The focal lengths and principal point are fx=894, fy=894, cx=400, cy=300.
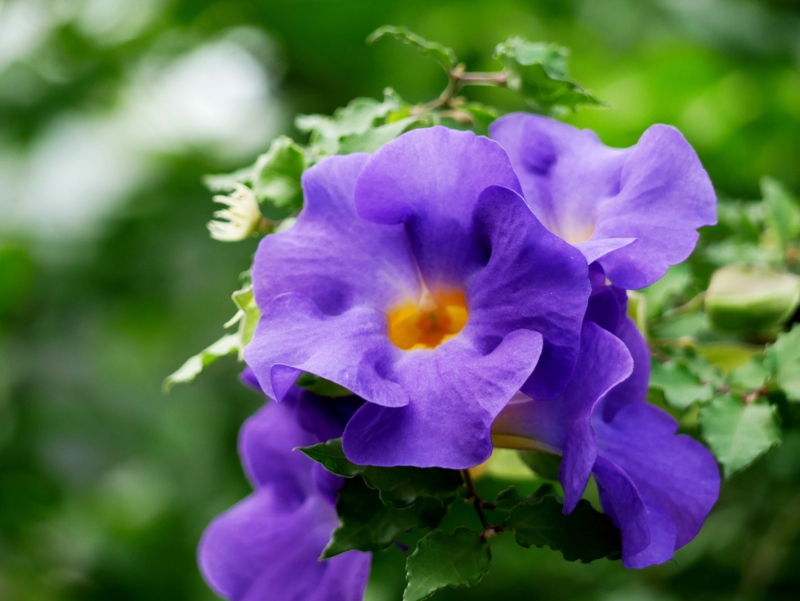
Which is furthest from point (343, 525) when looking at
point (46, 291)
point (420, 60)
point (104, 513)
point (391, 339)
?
point (46, 291)

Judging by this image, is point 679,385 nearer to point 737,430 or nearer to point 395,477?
point 737,430

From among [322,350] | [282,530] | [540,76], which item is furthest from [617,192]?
[282,530]

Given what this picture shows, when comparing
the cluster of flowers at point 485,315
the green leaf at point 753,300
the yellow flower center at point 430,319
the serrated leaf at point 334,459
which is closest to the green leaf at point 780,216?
the green leaf at point 753,300

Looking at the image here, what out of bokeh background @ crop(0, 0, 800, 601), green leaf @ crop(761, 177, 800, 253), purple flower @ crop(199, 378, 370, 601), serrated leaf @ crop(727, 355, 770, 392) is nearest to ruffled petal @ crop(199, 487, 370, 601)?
purple flower @ crop(199, 378, 370, 601)

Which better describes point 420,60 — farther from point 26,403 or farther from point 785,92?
point 26,403

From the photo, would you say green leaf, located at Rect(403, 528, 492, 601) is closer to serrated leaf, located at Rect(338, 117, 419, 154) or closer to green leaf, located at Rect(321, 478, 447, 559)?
green leaf, located at Rect(321, 478, 447, 559)

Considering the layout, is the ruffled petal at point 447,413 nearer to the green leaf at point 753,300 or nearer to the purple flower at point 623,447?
the purple flower at point 623,447

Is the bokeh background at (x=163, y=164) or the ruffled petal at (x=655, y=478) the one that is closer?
the ruffled petal at (x=655, y=478)
